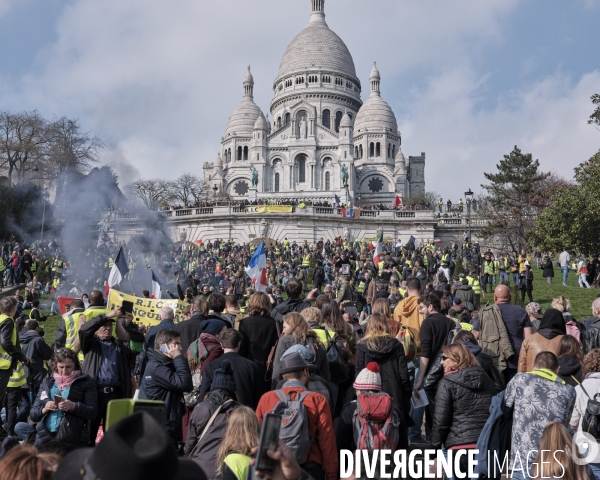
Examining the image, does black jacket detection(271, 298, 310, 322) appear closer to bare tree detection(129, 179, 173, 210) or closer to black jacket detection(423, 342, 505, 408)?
black jacket detection(423, 342, 505, 408)

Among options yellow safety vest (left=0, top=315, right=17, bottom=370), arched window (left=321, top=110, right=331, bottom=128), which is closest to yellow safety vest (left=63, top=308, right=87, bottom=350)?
yellow safety vest (left=0, top=315, right=17, bottom=370)

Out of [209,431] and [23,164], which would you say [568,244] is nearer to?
[209,431]

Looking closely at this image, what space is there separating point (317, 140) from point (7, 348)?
70.2 metres

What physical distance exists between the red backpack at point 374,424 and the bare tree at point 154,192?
196 feet

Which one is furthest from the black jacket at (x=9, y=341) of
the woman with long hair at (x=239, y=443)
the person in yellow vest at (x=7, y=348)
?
the woman with long hair at (x=239, y=443)

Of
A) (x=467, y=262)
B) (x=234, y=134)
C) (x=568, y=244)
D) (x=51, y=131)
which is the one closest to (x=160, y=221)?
(x=51, y=131)

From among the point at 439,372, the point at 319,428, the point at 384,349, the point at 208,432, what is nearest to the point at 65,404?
the point at 208,432

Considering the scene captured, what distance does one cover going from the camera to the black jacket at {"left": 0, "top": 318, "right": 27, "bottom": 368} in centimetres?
679

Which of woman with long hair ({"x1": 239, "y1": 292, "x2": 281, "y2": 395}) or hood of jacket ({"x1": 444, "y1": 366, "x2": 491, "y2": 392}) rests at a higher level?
woman with long hair ({"x1": 239, "y1": 292, "x2": 281, "y2": 395})

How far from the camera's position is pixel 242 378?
4922mm

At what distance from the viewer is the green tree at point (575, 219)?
806 inches

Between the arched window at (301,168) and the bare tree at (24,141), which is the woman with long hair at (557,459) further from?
the arched window at (301,168)

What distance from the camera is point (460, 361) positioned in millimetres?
4863

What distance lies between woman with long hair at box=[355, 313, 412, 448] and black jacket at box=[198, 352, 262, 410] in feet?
4.02
